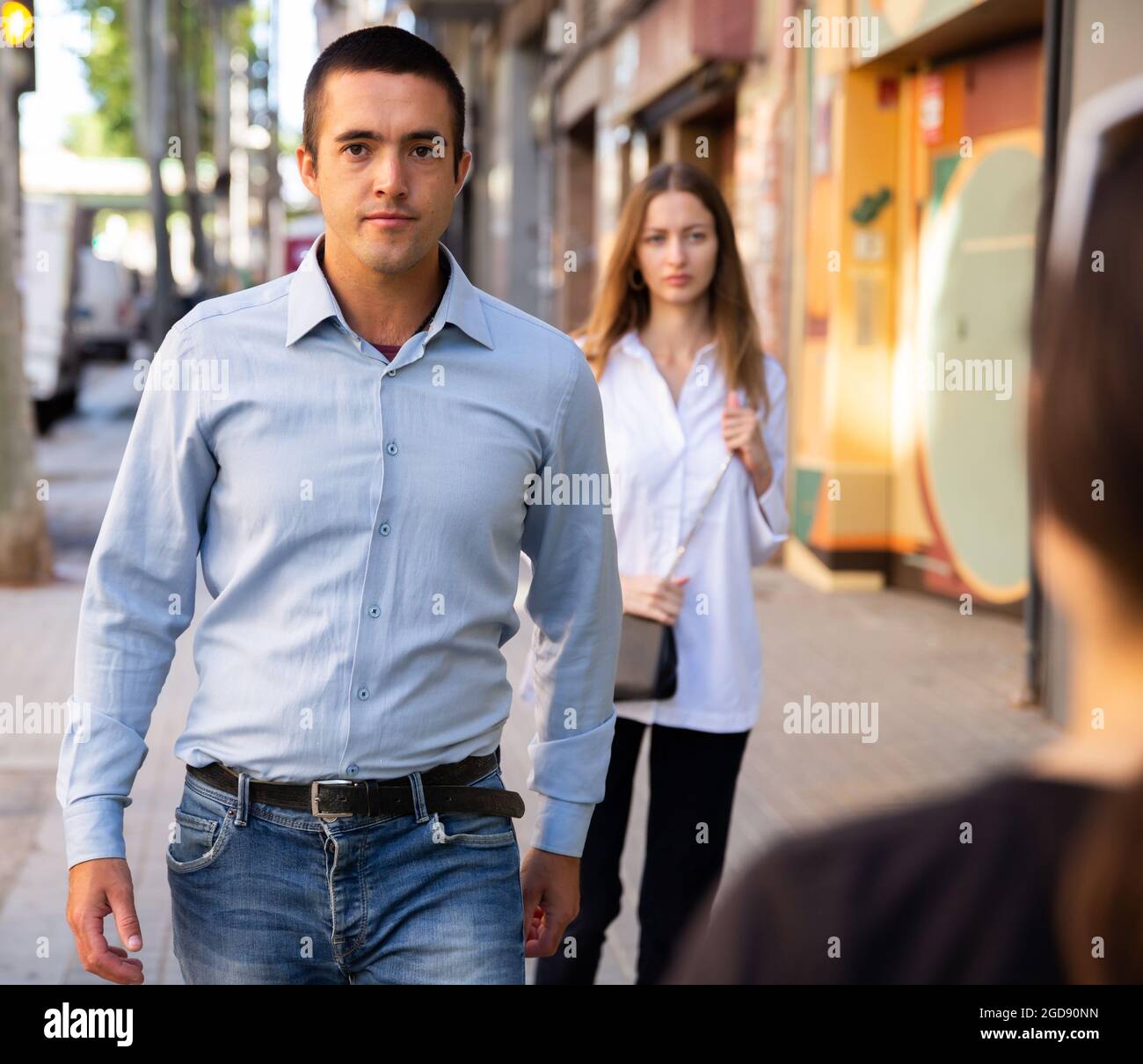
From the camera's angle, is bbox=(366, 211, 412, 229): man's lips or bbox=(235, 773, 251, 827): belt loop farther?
bbox=(366, 211, 412, 229): man's lips

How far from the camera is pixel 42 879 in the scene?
516cm

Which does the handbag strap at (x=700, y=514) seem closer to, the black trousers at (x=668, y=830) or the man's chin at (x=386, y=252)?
the black trousers at (x=668, y=830)

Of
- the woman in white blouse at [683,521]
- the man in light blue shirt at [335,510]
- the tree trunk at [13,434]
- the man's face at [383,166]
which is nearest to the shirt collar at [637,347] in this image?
the woman in white blouse at [683,521]

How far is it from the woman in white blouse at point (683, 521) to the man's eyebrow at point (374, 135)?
50.1 inches

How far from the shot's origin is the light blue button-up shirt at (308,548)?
2383 mm

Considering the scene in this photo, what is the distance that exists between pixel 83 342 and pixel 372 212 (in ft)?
90.9

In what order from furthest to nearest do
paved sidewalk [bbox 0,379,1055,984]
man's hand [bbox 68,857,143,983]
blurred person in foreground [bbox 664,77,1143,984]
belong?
paved sidewalk [bbox 0,379,1055,984]
man's hand [bbox 68,857,143,983]
blurred person in foreground [bbox 664,77,1143,984]

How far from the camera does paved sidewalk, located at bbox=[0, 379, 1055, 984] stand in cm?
491

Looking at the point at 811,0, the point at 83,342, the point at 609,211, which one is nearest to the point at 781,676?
the point at 811,0

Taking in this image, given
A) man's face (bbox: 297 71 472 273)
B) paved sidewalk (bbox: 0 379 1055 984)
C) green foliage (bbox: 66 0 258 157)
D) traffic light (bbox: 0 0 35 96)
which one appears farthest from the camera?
green foliage (bbox: 66 0 258 157)

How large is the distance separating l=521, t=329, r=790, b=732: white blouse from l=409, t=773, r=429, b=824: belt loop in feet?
4.05

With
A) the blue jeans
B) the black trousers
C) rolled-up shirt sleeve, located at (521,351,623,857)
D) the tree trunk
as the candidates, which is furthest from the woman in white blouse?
Answer: the tree trunk

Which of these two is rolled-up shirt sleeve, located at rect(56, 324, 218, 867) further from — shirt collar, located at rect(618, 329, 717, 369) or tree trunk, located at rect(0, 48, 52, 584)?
tree trunk, located at rect(0, 48, 52, 584)

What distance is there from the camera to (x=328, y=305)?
8.07ft
